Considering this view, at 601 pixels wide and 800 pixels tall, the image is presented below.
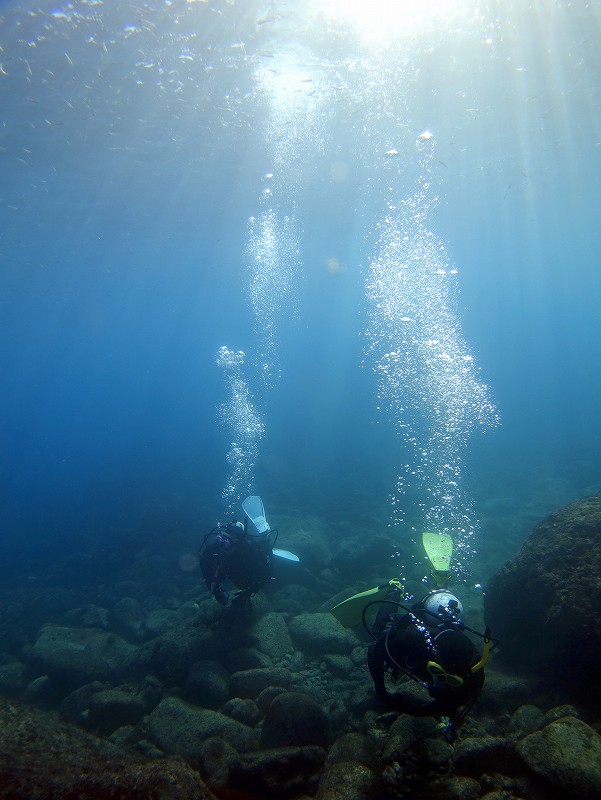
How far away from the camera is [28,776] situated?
274cm

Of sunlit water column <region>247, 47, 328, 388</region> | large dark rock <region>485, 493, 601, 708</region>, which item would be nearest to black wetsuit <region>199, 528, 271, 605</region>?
large dark rock <region>485, 493, 601, 708</region>

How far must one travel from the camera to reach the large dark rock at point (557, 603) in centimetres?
453

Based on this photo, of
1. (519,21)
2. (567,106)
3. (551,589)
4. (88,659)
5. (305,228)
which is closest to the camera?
(551,589)

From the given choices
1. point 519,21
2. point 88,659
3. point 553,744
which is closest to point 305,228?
point 519,21

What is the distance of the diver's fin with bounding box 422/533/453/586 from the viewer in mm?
6746

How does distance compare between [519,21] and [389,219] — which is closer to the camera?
[519,21]

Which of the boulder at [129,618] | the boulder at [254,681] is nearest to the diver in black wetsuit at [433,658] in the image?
the boulder at [254,681]

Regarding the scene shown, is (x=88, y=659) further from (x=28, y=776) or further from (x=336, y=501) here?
(x=336, y=501)

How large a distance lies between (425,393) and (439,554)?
39275 mm

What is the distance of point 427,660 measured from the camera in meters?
3.41

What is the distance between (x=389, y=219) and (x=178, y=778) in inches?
1339

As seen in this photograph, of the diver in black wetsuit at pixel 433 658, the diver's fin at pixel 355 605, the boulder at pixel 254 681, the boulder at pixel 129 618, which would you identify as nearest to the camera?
the diver in black wetsuit at pixel 433 658

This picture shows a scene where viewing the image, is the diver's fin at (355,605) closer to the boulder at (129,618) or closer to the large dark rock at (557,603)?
the large dark rock at (557,603)

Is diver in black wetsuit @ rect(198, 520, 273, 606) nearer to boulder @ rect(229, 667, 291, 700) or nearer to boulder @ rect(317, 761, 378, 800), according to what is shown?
boulder @ rect(229, 667, 291, 700)
